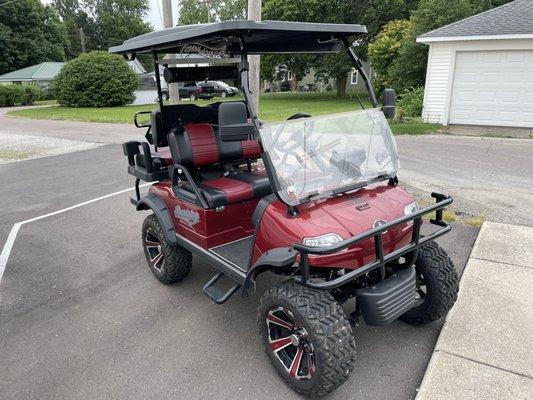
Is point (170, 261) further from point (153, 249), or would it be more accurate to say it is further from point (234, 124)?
point (234, 124)

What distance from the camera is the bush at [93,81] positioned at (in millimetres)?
24031

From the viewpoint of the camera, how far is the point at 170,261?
3957 millimetres

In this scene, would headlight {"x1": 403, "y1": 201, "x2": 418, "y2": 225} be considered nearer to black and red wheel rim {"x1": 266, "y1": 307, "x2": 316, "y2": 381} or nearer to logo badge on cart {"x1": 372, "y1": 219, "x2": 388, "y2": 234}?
logo badge on cart {"x1": 372, "y1": 219, "x2": 388, "y2": 234}

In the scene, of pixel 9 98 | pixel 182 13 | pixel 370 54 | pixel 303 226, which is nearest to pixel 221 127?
pixel 303 226

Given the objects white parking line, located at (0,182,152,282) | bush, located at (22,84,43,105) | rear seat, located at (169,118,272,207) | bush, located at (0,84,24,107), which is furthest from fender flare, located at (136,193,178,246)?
bush, located at (22,84,43,105)

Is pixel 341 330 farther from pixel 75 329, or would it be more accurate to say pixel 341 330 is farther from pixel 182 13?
pixel 182 13

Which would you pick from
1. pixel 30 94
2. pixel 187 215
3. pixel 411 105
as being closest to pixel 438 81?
pixel 411 105

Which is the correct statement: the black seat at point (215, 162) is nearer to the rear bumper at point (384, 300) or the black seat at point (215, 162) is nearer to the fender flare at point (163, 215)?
the fender flare at point (163, 215)

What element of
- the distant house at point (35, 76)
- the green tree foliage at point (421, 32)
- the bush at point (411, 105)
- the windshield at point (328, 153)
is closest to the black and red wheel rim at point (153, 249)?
the windshield at point (328, 153)

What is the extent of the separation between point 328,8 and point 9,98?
21718 mm

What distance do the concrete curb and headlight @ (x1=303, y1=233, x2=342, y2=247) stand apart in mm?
1036

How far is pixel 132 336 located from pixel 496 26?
12698 millimetres

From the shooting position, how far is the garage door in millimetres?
11648

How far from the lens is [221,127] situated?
2.60 metres
